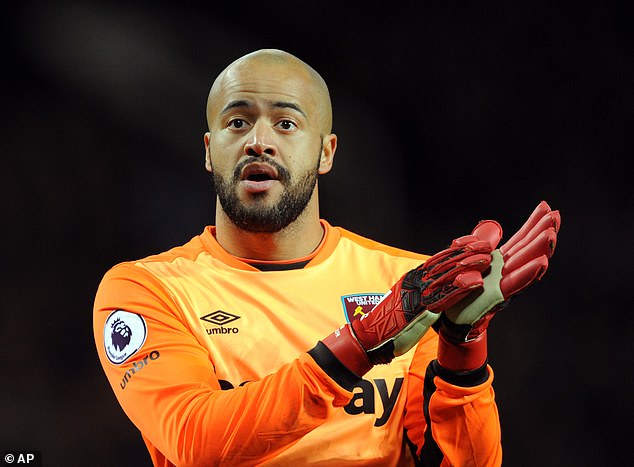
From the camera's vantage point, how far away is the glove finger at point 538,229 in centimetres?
159

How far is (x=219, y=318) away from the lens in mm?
1949

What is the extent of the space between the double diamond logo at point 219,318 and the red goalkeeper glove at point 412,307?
0.37m

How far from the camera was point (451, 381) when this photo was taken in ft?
5.80

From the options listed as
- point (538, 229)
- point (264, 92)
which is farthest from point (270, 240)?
point (538, 229)

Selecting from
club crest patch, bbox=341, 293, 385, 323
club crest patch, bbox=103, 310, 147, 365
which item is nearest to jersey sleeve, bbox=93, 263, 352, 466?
club crest patch, bbox=103, 310, 147, 365

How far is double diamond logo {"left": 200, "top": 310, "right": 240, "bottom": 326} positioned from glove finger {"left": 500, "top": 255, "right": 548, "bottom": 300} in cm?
63

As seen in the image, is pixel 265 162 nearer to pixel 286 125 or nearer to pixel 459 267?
pixel 286 125

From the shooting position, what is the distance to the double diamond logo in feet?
6.37

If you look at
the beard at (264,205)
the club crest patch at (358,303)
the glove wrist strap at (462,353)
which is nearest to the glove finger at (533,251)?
the glove wrist strap at (462,353)

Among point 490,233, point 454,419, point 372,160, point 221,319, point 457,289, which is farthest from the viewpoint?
point 372,160

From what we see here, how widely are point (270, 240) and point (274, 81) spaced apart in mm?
355

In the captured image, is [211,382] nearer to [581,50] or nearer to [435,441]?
A: [435,441]

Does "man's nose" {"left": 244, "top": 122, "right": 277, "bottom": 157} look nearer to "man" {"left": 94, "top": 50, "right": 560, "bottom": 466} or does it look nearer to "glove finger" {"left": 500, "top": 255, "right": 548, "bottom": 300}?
"man" {"left": 94, "top": 50, "right": 560, "bottom": 466}

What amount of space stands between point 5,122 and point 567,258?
70.0 inches
